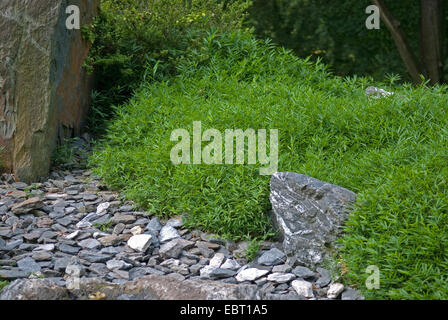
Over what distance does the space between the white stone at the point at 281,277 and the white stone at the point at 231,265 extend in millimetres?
253

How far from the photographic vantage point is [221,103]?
539 centimetres

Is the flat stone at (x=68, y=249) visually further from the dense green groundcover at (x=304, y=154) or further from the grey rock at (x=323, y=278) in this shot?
the grey rock at (x=323, y=278)

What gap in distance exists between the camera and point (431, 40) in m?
9.88

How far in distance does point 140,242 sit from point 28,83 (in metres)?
1.91

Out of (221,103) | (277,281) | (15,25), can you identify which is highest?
(15,25)

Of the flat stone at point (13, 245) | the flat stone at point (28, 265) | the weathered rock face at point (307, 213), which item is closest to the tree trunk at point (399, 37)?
the weathered rock face at point (307, 213)

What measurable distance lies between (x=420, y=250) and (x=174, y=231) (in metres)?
1.71

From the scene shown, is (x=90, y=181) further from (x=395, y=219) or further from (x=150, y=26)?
(x=395, y=219)

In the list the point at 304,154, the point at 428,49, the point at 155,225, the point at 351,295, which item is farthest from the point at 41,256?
the point at 428,49

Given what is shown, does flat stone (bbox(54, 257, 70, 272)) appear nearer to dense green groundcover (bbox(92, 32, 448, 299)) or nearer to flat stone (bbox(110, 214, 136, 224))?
flat stone (bbox(110, 214, 136, 224))

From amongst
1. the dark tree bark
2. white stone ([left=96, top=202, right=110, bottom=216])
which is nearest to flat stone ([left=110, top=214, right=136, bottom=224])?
Result: white stone ([left=96, top=202, right=110, bottom=216])

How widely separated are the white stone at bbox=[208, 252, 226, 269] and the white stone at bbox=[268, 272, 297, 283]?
37cm

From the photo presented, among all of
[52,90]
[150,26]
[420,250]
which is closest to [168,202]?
[52,90]

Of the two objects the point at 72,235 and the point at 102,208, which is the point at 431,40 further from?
the point at 72,235
